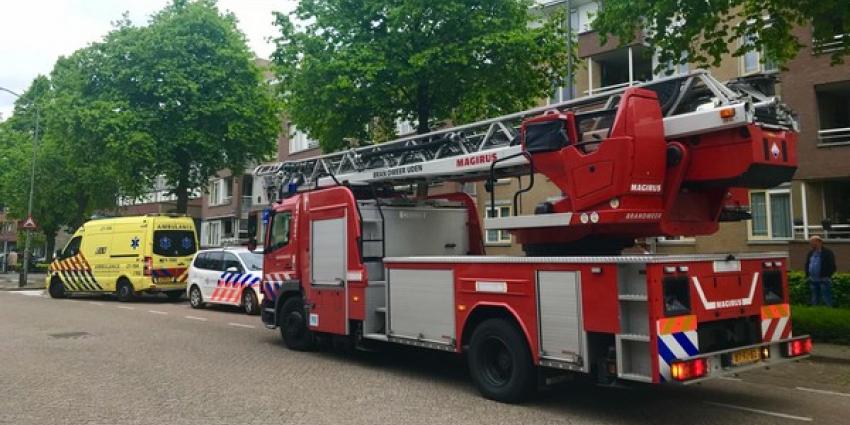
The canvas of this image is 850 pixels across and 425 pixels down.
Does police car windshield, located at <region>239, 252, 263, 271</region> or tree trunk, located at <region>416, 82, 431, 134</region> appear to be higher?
tree trunk, located at <region>416, 82, 431, 134</region>

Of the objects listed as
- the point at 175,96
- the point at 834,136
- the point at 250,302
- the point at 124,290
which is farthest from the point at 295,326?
the point at 175,96

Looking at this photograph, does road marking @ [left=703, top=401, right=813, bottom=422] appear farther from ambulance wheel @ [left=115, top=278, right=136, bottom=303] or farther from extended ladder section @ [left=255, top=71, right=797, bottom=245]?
ambulance wheel @ [left=115, top=278, right=136, bottom=303]

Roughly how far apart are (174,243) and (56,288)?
5.93m

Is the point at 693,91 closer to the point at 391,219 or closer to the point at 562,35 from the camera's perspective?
the point at 391,219

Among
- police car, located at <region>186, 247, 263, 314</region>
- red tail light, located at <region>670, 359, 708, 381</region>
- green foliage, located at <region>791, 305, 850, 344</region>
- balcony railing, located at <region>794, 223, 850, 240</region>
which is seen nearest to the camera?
red tail light, located at <region>670, 359, 708, 381</region>

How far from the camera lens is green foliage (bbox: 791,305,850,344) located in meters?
11.3

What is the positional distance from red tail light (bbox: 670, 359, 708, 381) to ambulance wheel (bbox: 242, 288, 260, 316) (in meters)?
13.2

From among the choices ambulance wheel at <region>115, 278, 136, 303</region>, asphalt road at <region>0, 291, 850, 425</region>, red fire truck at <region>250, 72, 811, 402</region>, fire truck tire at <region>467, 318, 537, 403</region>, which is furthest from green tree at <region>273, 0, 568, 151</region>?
ambulance wheel at <region>115, 278, 136, 303</region>

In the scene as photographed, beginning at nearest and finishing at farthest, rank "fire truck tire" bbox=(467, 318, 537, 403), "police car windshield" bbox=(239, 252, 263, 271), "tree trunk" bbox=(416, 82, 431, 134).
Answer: "fire truck tire" bbox=(467, 318, 537, 403) < "tree trunk" bbox=(416, 82, 431, 134) < "police car windshield" bbox=(239, 252, 263, 271)

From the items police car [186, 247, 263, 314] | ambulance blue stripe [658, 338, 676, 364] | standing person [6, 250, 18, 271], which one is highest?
standing person [6, 250, 18, 271]

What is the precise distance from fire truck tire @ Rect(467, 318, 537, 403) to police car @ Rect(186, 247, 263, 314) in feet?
35.0

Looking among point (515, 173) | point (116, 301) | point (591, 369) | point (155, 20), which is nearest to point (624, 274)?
point (591, 369)

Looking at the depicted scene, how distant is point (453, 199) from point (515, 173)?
2663 millimetres

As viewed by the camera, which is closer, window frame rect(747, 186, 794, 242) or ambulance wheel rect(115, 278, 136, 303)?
window frame rect(747, 186, 794, 242)
